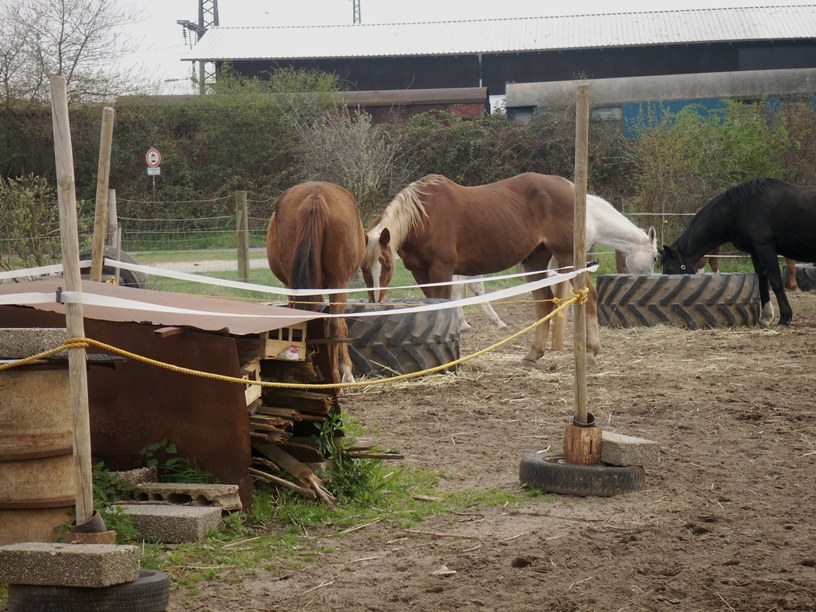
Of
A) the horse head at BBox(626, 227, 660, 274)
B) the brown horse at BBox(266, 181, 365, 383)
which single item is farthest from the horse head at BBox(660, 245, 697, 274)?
the brown horse at BBox(266, 181, 365, 383)

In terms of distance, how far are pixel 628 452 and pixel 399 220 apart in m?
4.58

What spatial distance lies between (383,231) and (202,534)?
5.23 meters

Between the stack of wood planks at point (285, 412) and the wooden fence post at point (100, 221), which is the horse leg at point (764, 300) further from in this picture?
the wooden fence post at point (100, 221)

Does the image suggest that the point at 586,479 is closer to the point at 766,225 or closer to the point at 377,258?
the point at 377,258

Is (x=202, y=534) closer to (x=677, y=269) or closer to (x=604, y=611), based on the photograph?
(x=604, y=611)

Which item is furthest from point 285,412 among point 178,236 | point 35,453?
point 178,236

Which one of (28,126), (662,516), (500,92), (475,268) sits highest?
(500,92)

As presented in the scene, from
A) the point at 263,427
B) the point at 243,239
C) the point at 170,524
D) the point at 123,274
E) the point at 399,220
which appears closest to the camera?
the point at 170,524

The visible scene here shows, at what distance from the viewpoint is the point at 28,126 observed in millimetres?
24078

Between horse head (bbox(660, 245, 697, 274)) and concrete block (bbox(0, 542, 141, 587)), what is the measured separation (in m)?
11.2

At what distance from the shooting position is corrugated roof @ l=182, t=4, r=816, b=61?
35969mm

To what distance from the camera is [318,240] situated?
267 inches

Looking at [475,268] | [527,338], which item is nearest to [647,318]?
[527,338]

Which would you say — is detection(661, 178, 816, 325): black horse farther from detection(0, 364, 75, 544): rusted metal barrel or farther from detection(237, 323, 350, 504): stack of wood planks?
detection(0, 364, 75, 544): rusted metal barrel
